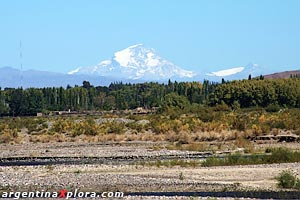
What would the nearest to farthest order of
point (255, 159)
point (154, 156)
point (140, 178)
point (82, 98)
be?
point (140, 178), point (255, 159), point (154, 156), point (82, 98)

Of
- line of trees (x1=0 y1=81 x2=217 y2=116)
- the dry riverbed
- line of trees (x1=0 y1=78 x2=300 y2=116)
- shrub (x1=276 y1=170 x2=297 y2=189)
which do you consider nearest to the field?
the dry riverbed

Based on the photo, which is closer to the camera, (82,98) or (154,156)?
(154,156)

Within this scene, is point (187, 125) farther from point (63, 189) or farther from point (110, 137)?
point (63, 189)

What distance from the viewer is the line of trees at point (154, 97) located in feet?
376

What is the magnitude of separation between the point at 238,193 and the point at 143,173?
893 cm

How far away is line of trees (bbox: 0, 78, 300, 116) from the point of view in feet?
376

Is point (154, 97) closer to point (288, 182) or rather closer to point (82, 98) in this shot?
point (82, 98)

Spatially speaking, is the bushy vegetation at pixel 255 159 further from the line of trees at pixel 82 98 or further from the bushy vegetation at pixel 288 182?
the line of trees at pixel 82 98

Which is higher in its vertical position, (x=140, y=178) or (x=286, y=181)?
(x=286, y=181)

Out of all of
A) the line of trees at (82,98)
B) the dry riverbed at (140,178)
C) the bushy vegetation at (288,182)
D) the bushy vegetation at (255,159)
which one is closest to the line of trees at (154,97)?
the line of trees at (82,98)

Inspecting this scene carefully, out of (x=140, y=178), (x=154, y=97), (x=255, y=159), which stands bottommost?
(x=140, y=178)

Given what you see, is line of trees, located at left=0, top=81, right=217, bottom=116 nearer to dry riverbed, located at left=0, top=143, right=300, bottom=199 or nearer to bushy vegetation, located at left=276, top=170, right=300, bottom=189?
dry riverbed, located at left=0, top=143, right=300, bottom=199

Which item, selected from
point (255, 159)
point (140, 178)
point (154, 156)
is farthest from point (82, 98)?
point (140, 178)

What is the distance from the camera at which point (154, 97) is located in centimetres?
15900
